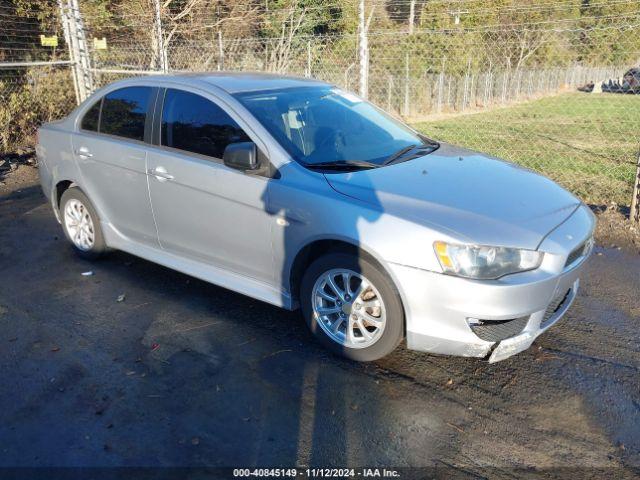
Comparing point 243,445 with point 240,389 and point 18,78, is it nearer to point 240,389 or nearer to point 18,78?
point 240,389

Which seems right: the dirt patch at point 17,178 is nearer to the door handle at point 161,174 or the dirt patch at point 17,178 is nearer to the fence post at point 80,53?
the fence post at point 80,53

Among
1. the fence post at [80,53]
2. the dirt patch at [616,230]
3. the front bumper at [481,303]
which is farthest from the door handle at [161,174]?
the fence post at [80,53]

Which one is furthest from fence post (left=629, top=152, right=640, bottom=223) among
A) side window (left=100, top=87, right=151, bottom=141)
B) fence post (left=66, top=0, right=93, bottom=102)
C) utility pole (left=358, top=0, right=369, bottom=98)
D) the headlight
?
fence post (left=66, top=0, right=93, bottom=102)

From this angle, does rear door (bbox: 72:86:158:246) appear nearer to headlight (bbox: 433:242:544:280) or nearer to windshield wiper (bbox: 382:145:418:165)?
windshield wiper (bbox: 382:145:418:165)

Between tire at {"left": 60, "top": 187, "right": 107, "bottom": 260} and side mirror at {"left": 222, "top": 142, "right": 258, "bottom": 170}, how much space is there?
1949 millimetres

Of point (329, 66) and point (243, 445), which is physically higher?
point (329, 66)

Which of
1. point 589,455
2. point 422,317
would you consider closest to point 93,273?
point 422,317

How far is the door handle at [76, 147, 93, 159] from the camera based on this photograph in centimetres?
499

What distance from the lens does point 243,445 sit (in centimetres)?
289

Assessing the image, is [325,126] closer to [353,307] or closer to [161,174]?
[161,174]

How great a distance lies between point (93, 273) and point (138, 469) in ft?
9.26

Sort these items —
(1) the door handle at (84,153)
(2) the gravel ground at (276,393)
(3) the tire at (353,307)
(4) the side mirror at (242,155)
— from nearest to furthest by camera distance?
(2) the gravel ground at (276,393), (3) the tire at (353,307), (4) the side mirror at (242,155), (1) the door handle at (84,153)

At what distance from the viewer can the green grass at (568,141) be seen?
8484mm

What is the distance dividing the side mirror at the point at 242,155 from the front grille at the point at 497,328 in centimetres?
172
